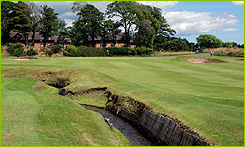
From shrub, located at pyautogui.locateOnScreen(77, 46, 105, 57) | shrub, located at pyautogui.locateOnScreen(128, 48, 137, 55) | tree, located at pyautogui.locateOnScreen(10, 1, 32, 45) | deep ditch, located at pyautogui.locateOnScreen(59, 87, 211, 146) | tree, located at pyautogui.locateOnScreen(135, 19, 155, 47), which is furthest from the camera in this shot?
tree, located at pyautogui.locateOnScreen(135, 19, 155, 47)

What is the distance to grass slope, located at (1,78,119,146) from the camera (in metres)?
7.45

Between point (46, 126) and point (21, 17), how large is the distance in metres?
73.4

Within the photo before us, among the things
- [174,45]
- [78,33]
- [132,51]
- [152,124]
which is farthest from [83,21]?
[152,124]

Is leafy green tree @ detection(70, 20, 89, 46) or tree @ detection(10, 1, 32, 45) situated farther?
leafy green tree @ detection(70, 20, 89, 46)

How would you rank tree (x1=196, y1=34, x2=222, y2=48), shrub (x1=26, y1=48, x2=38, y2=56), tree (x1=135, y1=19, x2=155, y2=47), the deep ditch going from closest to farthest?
1. the deep ditch
2. shrub (x1=26, y1=48, x2=38, y2=56)
3. tree (x1=135, y1=19, x2=155, y2=47)
4. tree (x1=196, y1=34, x2=222, y2=48)

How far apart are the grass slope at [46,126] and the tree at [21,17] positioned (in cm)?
6730

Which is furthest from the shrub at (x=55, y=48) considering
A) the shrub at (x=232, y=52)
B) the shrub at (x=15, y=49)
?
the shrub at (x=232, y=52)

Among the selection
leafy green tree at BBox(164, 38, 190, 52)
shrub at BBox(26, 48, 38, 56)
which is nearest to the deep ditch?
shrub at BBox(26, 48, 38, 56)

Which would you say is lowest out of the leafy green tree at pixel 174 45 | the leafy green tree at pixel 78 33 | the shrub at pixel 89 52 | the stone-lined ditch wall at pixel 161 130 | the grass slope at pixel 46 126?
the stone-lined ditch wall at pixel 161 130

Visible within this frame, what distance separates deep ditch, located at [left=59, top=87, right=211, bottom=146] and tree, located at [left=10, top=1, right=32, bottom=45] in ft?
216

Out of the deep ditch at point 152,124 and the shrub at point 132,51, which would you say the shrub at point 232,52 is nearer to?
the shrub at point 132,51

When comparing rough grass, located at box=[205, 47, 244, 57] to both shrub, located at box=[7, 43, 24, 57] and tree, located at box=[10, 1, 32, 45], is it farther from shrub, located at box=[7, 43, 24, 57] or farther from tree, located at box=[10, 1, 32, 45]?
tree, located at box=[10, 1, 32, 45]

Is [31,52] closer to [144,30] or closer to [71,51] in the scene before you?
[71,51]

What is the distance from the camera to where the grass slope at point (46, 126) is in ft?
24.4
